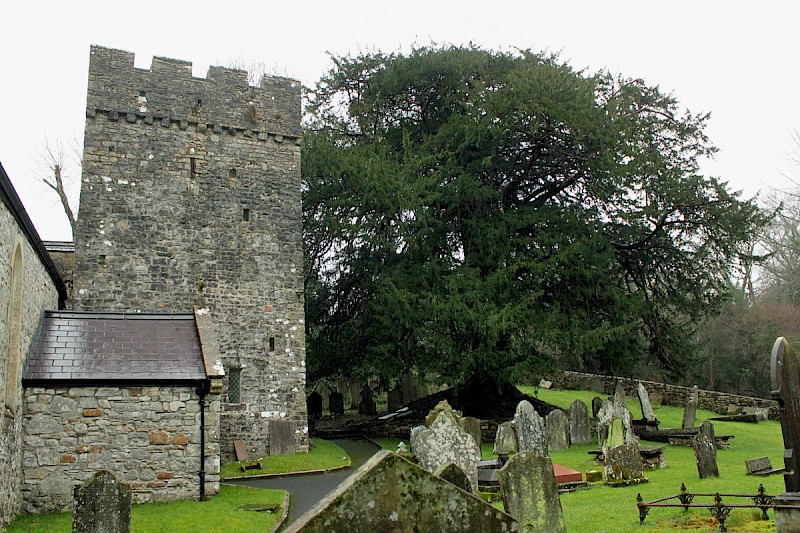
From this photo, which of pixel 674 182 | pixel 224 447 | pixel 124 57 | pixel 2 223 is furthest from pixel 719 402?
pixel 2 223

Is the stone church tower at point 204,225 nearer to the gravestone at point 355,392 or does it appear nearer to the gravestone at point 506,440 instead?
the gravestone at point 506,440

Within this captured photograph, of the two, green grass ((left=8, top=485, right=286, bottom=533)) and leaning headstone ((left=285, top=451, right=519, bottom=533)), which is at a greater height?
leaning headstone ((left=285, top=451, right=519, bottom=533))

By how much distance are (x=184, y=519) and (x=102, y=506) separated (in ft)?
8.39

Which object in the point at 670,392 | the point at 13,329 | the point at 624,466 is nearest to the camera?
the point at 13,329

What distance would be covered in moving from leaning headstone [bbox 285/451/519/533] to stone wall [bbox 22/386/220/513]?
29.6 ft

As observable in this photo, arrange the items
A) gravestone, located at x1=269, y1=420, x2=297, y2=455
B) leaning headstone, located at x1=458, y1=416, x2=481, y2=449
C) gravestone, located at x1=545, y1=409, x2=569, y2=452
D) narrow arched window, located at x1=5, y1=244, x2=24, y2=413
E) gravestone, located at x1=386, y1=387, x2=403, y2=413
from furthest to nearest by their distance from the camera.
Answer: gravestone, located at x1=386, y1=387, x2=403, y2=413
gravestone, located at x1=269, y1=420, x2=297, y2=455
gravestone, located at x1=545, y1=409, x2=569, y2=452
leaning headstone, located at x1=458, y1=416, x2=481, y2=449
narrow arched window, located at x1=5, y1=244, x2=24, y2=413

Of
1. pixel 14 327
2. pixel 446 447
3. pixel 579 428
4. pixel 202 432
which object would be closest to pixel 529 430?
pixel 446 447

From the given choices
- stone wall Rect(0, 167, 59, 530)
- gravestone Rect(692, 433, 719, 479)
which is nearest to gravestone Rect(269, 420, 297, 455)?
stone wall Rect(0, 167, 59, 530)

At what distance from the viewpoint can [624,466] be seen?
39.1 ft

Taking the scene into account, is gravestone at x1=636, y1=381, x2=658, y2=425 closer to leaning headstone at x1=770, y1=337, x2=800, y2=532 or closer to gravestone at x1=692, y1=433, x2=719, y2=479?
gravestone at x1=692, y1=433, x2=719, y2=479

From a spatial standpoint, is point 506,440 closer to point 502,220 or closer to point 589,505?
point 589,505

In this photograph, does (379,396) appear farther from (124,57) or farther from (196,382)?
(196,382)

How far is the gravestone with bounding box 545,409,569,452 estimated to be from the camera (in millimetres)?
17062

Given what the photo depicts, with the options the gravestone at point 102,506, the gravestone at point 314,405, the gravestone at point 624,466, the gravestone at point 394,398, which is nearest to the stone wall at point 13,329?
the gravestone at point 102,506
